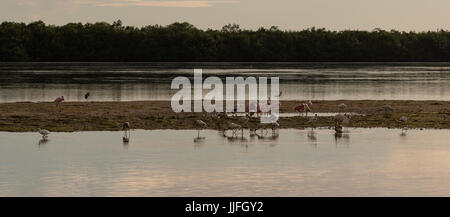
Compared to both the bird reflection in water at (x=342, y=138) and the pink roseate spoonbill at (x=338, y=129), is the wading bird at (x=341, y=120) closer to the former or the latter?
the pink roseate spoonbill at (x=338, y=129)

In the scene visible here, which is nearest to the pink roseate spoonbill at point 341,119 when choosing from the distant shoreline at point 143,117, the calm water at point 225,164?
the distant shoreline at point 143,117

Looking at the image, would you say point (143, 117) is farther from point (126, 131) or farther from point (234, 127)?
point (234, 127)

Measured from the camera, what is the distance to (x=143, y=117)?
29312 mm

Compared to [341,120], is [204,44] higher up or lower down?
higher up

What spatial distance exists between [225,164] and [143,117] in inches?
381

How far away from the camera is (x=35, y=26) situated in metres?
140

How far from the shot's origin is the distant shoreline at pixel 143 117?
27.6 meters

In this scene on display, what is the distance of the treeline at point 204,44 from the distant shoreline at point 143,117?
3971 inches

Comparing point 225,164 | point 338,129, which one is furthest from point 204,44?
point 225,164

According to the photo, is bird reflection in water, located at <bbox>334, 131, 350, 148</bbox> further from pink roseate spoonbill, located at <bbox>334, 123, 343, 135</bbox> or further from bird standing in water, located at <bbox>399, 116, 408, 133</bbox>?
bird standing in water, located at <bbox>399, 116, 408, 133</bbox>

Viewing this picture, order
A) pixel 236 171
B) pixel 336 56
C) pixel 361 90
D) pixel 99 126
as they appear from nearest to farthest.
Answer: pixel 236 171
pixel 99 126
pixel 361 90
pixel 336 56

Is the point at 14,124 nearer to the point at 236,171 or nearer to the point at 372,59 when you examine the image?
the point at 236,171

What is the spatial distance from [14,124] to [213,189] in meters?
12.3
